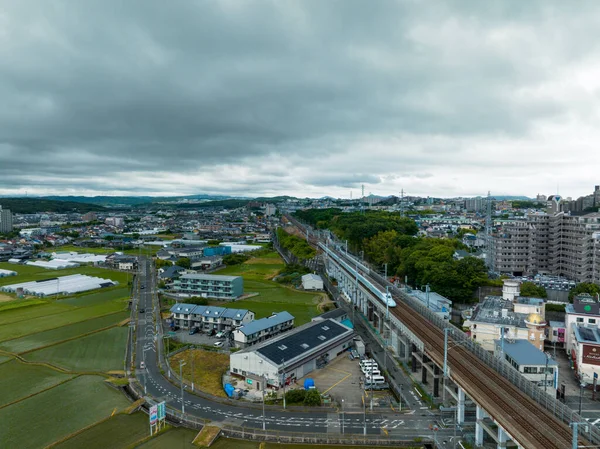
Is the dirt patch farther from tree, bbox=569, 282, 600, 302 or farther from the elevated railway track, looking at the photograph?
tree, bbox=569, 282, 600, 302

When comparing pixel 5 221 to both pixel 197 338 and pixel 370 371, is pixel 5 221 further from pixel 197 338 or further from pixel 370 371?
pixel 370 371

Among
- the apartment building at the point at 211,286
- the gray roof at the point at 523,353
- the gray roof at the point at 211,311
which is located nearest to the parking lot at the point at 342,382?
the gray roof at the point at 523,353

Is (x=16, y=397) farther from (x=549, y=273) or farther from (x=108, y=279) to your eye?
(x=549, y=273)

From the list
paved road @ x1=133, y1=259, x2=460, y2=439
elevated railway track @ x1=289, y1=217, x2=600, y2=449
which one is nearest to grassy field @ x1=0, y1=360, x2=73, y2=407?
paved road @ x1=133, y1=259, x2=460, y2=439

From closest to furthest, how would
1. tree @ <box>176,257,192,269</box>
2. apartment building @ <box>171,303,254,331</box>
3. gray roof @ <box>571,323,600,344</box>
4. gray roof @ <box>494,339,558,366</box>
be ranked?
gray roof @ <box>494,339,558,366</box> → gray roof @ <box>571,323,600,344</box> → apartment building @ <box>171,303,254,331</box> → tree @ <box>176,257,192,269</box>

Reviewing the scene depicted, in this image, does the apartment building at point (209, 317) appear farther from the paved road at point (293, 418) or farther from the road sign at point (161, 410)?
the road sign at point (161, 410)

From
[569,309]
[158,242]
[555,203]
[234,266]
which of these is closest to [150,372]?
[569,309]
